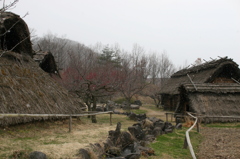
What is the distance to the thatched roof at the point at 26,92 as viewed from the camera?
7.08 meters


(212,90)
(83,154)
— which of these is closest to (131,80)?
(212,90)

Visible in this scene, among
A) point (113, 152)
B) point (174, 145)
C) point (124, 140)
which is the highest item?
Answer: point (124, 140)

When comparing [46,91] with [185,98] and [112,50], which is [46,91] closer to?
[185,98]

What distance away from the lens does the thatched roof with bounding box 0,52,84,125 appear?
7.08 meters

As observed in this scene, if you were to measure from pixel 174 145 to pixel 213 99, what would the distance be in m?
8.04

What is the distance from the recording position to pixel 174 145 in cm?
800

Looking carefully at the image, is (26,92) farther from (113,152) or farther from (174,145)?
(174,145)

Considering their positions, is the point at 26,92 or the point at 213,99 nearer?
the point at 26,92

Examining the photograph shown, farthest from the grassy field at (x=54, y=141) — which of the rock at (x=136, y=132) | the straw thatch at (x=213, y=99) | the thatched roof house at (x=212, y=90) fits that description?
the thatched roof house at (x=212, y=90)

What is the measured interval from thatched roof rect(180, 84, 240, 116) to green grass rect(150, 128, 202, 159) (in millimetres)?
4785

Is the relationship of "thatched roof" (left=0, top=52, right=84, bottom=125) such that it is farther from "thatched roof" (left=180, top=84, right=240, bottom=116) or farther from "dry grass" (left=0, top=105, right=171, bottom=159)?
"thatched roof" (left=180, top=84, right=240, bottom=116)

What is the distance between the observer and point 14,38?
1089cm

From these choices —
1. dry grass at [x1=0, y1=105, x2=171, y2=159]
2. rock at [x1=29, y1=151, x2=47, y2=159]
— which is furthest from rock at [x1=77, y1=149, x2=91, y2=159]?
rock at [x1=29, y1=151, x2=47, y2=159]

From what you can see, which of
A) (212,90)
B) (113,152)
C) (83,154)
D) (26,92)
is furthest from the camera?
(212,90)
